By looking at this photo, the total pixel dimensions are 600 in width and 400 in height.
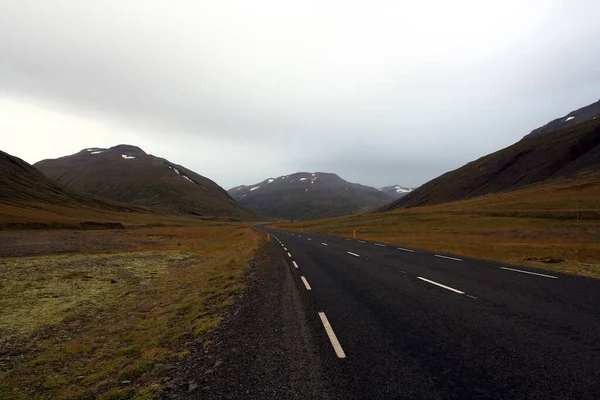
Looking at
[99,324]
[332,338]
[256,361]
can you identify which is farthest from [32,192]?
[332,338]

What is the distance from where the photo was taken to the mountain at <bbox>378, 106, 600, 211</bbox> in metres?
120

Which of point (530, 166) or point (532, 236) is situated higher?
point (530, 166)

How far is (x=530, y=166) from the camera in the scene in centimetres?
13688

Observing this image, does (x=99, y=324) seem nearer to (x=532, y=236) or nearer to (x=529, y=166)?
(x=532, y=236)

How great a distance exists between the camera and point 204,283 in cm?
1585

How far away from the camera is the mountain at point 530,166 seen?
120 meters

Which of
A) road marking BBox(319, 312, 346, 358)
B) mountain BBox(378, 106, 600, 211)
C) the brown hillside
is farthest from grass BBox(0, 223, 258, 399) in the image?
the brown hillside

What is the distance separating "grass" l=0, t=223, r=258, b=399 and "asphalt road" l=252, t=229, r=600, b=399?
2.27m

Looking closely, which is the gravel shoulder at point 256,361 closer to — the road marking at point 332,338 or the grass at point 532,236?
the road marking at point 332,338

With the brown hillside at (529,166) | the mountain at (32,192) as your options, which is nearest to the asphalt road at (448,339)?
the mountain at (32,192)

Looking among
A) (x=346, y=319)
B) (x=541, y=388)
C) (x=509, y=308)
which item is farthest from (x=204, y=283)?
(x=541, y=388)

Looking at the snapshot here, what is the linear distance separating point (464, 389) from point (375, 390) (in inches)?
49.2

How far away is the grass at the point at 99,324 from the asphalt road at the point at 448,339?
2267 millimetres

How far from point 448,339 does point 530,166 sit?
15912cm
